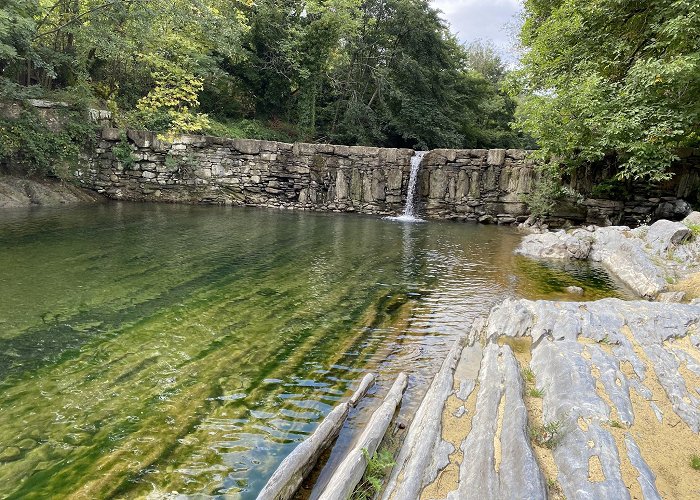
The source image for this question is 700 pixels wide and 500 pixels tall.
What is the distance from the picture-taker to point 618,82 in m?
11.7

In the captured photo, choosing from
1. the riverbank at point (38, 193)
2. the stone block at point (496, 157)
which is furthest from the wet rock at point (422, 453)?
the riverbank at point (38, 193)

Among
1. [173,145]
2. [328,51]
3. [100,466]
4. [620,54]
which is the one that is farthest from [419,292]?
[328,51]

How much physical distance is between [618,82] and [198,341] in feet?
41.6

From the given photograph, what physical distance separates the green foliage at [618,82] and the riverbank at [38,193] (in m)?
16.6

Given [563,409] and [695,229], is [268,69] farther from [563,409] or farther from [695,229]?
[563,409]

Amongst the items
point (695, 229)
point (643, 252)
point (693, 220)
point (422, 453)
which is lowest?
point (422, 453)

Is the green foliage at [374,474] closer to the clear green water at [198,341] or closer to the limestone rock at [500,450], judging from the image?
the limestone rock at [500,450]

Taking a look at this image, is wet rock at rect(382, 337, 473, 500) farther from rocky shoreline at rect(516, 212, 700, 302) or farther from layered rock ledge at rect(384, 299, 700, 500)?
rocky shoreline at rect(516, 212, 700, 302)

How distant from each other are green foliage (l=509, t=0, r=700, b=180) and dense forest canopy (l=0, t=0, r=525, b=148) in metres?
6.27

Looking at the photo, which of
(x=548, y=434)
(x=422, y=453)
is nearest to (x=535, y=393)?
(x=548, y=434)

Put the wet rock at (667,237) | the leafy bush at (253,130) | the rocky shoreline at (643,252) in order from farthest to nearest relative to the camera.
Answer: the leafy bush at (253,130) < the wet rock at (667,237) < the rocky shoreline at (643,252)

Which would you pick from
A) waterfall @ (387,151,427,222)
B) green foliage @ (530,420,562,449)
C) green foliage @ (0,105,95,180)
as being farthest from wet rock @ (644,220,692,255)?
green foliage @ (0,105,95,180)

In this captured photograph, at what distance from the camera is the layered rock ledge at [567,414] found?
7.64ft

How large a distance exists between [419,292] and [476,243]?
18.8ft
